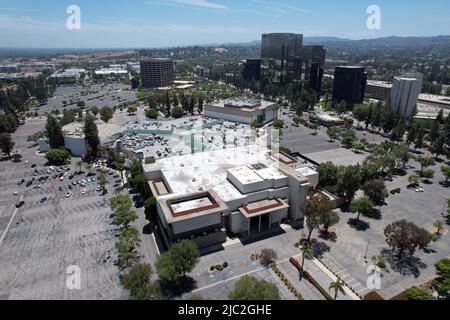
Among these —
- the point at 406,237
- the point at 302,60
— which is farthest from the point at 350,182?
the point at 302,60

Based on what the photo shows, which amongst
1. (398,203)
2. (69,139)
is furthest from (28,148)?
(398,203)

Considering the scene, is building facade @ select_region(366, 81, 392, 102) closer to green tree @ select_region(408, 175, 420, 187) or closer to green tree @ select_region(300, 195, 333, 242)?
green tree @ select_region(408, 175, 420, 187)

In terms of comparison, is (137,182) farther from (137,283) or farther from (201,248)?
(137,283)

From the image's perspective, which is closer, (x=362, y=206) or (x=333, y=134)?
(x=362, y=206)

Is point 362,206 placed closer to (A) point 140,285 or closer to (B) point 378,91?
(A) point 140,285

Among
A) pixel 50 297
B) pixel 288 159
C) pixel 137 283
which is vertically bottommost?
pixel 50 297

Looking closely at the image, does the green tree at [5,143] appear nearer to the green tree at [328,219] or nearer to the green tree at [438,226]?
the green tree at [328,219]
